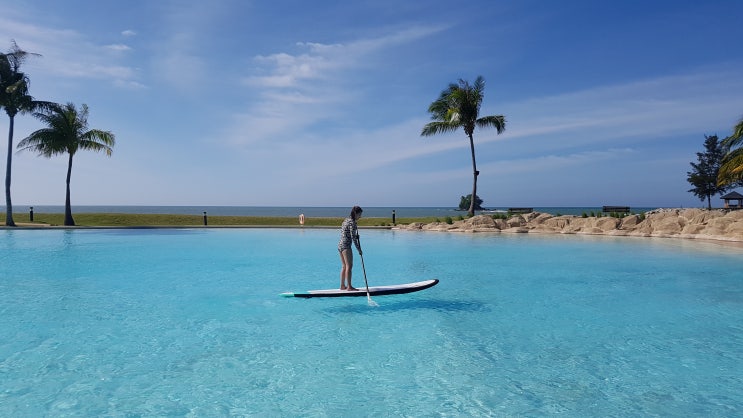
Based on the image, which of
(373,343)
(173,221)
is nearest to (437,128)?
(173,221)

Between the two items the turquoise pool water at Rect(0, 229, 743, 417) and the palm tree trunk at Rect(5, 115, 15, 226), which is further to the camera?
the palm tree trunk at Rect(5, 115, 15, 226)

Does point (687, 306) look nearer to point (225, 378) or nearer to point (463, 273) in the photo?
point (463, 273)

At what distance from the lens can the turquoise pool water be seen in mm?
5422

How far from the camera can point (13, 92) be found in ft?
109

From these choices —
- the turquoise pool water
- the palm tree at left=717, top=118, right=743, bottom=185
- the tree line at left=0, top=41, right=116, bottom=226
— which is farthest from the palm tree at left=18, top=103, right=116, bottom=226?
the palm tree at left=717, top=118, right=743, bottom=185

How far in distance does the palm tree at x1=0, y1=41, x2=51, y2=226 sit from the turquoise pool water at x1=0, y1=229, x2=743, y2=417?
24622 millimetres

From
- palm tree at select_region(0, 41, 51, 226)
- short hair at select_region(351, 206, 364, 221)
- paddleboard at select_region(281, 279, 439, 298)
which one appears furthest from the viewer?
palm tree at select_region(0, 41, 51, 226)

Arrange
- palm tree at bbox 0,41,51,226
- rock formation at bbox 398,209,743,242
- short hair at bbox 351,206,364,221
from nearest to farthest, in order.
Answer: short hair at bbox 351,206,364,221 < rock formation at bbox 398,209,743,242 < palm tree at bbox 0,41,51,226

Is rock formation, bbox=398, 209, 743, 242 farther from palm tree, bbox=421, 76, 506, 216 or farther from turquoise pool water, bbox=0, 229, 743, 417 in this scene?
turquoise pool water, bbox=0, 229, 743, 417

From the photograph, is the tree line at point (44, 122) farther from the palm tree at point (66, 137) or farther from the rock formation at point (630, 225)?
the rock formation at point (630, 225)

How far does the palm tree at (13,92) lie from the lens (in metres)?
33.3

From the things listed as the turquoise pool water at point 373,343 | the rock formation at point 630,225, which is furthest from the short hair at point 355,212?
the rock formation at point 630,225

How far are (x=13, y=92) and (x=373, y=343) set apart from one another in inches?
1529

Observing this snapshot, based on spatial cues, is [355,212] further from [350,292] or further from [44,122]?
[44,122]
